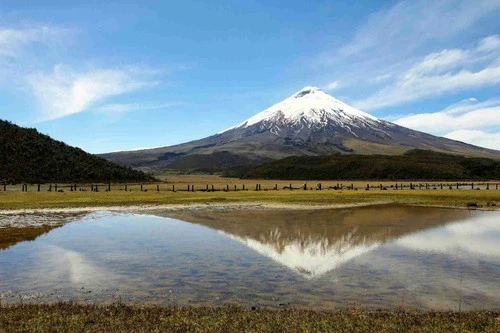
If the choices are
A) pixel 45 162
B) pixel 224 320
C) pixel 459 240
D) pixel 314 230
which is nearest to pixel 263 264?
pixel 224 320

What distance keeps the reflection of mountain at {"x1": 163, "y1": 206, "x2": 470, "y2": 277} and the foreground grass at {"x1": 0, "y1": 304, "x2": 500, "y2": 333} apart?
251 inches

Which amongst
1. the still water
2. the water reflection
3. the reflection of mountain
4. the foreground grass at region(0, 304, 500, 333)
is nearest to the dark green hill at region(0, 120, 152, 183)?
the reflection of mountain

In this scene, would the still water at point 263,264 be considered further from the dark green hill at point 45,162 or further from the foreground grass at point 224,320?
the dark green hill at point 45,162

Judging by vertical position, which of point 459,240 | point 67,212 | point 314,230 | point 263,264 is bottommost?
point 459,240

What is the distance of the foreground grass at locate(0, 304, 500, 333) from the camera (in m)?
12.3

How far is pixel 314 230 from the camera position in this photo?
33.8 m

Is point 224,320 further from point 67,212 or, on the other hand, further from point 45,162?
point 45,162

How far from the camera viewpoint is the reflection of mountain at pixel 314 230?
23922 mm

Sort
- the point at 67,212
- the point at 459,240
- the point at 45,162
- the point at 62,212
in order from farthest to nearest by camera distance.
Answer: the point at 45,162 < the point at 67,212 < the point at 62,212 < the point at 459,240

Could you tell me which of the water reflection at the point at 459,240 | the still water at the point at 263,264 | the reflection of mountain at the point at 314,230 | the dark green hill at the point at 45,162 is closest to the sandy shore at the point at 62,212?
the still water at the point at 263,264

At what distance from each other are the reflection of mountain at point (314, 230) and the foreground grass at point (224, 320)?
637 cm

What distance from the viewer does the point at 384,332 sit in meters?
12.0

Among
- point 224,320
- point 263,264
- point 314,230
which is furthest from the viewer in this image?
point 314,230

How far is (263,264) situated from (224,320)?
8916mm
